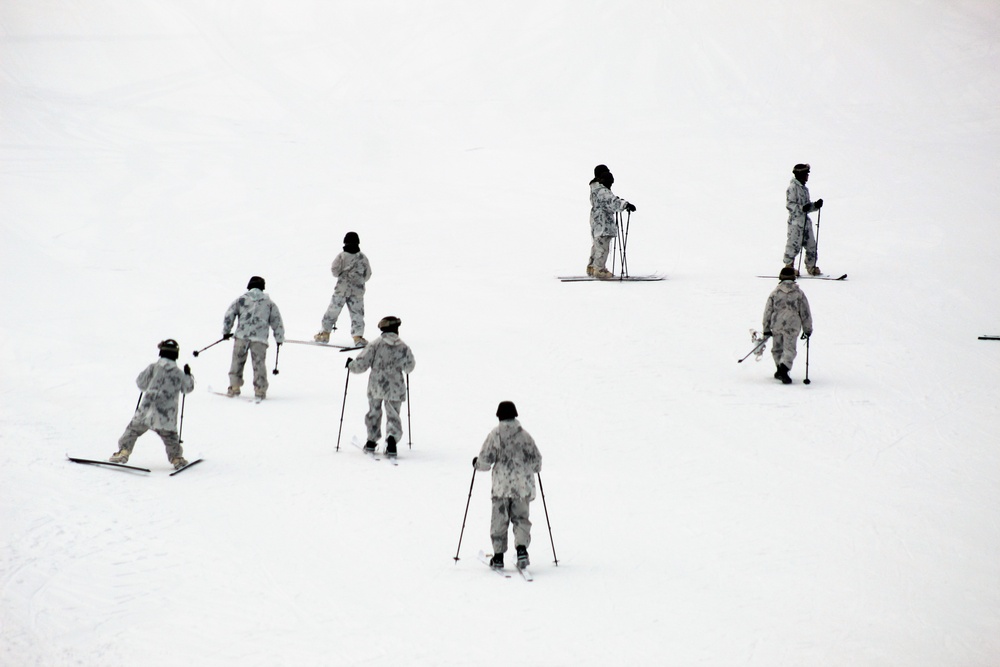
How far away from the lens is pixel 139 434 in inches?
433

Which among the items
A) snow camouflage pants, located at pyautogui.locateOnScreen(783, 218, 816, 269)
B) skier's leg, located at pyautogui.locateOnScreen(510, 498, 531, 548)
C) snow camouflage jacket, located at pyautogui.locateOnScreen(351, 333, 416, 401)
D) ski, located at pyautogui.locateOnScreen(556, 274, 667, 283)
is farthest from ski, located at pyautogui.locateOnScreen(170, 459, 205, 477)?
snow camouflage pants, located at pyautogui.locateOnScreen(783, 218, 816, 269)

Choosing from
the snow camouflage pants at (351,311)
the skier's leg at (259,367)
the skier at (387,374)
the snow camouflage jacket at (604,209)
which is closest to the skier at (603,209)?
the snow camouflage jacket at (604,209)

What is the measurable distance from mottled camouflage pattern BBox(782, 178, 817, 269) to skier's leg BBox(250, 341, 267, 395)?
864cm

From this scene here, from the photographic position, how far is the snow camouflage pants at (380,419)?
11.6m

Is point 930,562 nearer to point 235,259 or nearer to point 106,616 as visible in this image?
point 106,616

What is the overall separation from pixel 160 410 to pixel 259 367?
271 centimetres

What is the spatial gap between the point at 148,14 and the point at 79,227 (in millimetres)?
13419

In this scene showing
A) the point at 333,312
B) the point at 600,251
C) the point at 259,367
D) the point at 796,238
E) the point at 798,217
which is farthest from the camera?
the point at 600,251

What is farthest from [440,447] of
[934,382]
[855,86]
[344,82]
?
[855,86]

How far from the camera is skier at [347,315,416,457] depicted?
37.9 ft

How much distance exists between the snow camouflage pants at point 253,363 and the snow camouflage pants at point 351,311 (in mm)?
1966

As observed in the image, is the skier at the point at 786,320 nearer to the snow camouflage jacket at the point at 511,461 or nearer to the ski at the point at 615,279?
the ski at the point at 615,279

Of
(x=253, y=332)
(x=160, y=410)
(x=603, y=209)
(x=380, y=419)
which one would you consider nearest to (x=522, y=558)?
(x=380, y=419)

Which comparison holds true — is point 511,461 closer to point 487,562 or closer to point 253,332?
point 487,562
